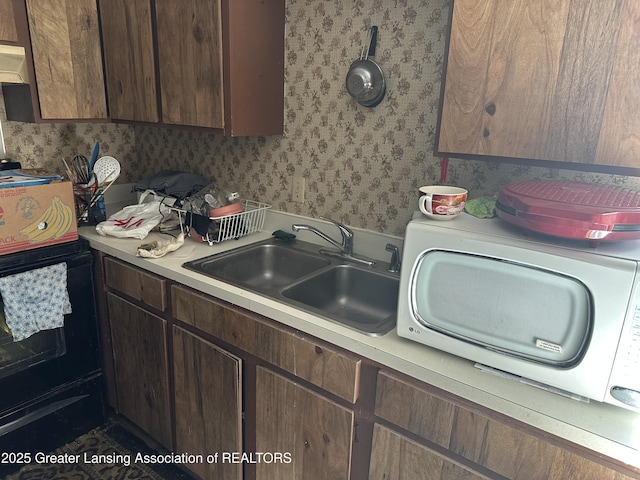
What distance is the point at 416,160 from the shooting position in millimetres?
1562

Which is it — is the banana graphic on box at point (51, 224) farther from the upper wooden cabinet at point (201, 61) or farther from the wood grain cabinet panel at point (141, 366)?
the upper wooden cabinet at point (201, 61)

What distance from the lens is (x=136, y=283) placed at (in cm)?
173

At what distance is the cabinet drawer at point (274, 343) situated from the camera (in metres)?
1.17

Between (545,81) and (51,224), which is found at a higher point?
(545,81)

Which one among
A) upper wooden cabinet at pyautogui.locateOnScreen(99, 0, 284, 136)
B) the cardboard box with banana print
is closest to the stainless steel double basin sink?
upper wooden cabinet at pyautogui.locateOnScreen(99, 0, 284, 136)

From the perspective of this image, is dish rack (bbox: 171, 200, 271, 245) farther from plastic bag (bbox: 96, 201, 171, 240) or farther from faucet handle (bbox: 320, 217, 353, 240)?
faucet handle (bbox: 320, 217, 353, 240)

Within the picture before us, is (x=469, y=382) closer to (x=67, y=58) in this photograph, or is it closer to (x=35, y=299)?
(x=35, y=299)

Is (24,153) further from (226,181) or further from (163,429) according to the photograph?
(163,429)

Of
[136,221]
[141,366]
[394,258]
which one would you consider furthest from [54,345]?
[394,258]

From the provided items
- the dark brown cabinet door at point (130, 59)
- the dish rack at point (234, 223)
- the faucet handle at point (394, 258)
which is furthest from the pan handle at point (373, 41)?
the dark brown cabinet door at point (130, 59)

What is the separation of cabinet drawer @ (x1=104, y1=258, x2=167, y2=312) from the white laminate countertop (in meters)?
0.07

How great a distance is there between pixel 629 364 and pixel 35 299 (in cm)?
189

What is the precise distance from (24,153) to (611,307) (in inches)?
96.2

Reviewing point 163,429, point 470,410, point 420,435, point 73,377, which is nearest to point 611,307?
point 470,410
